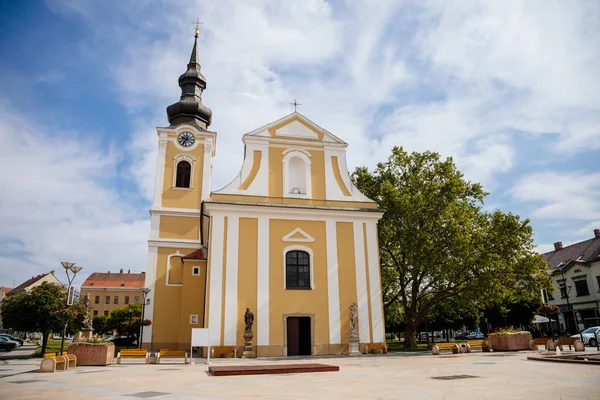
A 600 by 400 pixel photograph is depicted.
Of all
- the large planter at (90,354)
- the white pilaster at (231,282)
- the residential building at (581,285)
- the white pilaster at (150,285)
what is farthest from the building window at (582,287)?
the large planter at (90,354)

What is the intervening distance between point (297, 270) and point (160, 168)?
→ 15208 mm

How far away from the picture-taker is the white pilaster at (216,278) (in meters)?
21.2

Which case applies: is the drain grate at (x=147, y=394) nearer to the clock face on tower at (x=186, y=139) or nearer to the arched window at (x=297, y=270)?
the arched window at (x=297, y=270)

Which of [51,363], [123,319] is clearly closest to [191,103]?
[51,363]

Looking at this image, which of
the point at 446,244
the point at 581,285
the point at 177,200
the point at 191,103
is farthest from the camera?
the point at 581,285

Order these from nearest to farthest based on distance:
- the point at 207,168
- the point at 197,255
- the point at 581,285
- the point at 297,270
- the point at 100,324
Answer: the point at 297,270
the point at 197,255
the point at 207,168
the point at 581,285
the point at 100,324

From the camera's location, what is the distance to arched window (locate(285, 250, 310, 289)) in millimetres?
23281

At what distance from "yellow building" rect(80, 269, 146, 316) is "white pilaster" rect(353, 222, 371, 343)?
66.4 meters

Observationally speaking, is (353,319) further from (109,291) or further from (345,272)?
(109,291)

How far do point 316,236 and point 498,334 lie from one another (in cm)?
1082

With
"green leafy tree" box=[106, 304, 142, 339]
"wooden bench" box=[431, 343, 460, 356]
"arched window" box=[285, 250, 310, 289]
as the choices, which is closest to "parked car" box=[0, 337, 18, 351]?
"green leafy tree" box=[106, 304, 142, 339]

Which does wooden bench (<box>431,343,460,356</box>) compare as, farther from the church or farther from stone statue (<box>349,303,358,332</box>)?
stone statue (<box>349,303,358,332</box>)

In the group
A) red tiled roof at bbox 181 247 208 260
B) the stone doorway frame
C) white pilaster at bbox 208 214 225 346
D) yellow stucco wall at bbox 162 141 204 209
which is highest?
yellow stucco wall at bbox 162 141 204 209

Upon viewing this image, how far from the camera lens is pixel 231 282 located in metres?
22.1
